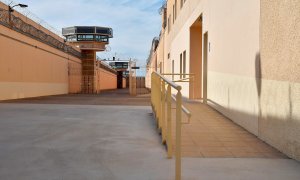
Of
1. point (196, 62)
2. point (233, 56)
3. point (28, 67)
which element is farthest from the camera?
point (28, 67)

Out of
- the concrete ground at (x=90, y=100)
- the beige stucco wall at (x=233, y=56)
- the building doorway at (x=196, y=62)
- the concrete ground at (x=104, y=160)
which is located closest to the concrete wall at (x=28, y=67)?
the concrete ground at (x=90, y=100)

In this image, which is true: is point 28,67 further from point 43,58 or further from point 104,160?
point 104,160

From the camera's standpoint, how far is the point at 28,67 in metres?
19.9

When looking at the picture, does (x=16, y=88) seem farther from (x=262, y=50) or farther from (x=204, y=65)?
(x=262, y=50)

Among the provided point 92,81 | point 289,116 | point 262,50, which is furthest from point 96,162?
point 92,81

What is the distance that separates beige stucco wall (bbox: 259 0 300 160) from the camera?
15.6ft

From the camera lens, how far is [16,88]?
18.1 meters

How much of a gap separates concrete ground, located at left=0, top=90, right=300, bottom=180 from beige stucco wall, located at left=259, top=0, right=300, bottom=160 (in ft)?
1.79

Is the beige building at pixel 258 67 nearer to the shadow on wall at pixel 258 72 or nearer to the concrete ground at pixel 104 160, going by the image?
the shadow on wall at pixel 258 72

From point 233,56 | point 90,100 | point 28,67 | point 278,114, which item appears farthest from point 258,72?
point 28,67

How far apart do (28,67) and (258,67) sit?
16.4 meters

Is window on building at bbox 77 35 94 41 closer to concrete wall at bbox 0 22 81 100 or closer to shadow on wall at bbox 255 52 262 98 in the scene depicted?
concrete wall at bbox 0 22 81 100

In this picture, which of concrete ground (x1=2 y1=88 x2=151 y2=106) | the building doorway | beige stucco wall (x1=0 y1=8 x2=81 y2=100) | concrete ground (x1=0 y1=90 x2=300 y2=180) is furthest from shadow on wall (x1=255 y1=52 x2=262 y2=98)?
beige stucco wall (x1=0 y1=8 x2=81 y2=100)

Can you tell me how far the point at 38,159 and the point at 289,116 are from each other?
359 cm
